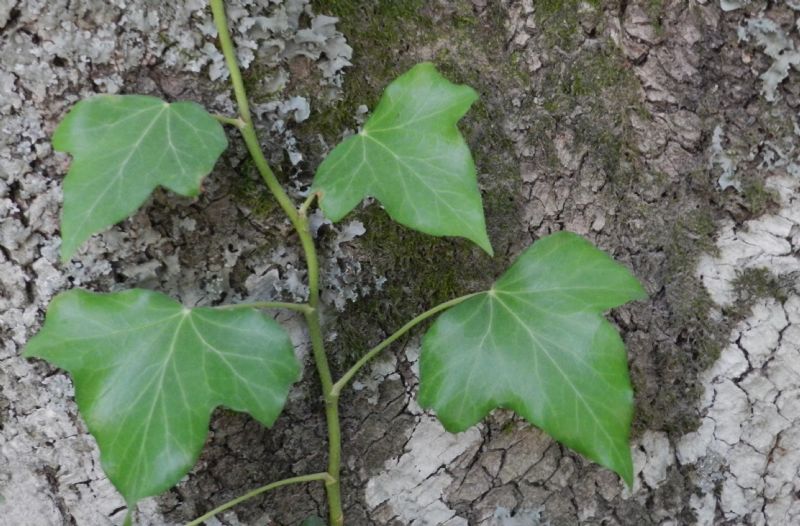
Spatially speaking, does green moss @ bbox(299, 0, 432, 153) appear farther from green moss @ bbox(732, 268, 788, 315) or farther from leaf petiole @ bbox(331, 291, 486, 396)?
green moss @ bbox(732, 268, 788, 315)

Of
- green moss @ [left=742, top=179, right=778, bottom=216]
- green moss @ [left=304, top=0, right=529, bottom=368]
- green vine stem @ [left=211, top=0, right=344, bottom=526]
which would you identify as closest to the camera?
green vine stem @ [left=211, top=0, right=344, bottom=526]

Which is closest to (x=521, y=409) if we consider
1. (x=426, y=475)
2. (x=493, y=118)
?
(x=426, y=475)

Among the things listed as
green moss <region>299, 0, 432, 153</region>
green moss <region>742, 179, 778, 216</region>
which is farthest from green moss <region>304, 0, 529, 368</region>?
green moss <region>742, 179, 778, 216</region>

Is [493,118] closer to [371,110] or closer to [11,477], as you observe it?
[371,110]

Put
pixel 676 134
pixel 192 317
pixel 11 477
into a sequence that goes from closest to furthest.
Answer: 1. pixel 192 317
2. pixel 11 477
3. pixel 676 134

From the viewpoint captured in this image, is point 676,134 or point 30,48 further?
point 676,134

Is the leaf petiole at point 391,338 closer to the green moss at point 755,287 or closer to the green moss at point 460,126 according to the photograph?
the green moss at point 460,126
